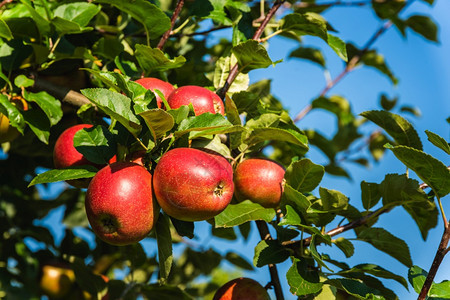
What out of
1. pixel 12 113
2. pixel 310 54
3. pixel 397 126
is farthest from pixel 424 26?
pixel 12 113

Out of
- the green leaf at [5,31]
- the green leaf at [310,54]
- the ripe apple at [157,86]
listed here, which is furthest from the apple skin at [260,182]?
the green leaf at [310,54]

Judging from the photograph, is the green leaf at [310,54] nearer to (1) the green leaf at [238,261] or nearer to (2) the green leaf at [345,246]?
(1) the green leaf at [238,261]

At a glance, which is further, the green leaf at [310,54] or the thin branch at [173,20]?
the green leaf at [310,54]

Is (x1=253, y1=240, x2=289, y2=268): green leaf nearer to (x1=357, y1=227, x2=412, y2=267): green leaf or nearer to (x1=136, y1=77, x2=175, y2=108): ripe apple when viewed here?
(x1=357, y1=227, x2=412, y2=267): green leaf

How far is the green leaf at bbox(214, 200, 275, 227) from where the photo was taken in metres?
1.51

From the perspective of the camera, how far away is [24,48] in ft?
5.83

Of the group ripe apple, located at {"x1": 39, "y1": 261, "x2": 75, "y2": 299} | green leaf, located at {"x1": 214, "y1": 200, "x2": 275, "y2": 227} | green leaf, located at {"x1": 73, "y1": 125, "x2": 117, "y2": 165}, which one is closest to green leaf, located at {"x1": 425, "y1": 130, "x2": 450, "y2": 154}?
green leaf, located at {"x1": 214, "y1": 200, "x2": 275, "y2": 227}

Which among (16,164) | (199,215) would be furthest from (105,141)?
(16,164)

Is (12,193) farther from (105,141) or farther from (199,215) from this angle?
(199,215)

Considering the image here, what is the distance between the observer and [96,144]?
146 centimetres

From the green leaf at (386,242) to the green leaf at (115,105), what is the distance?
32.0 inches

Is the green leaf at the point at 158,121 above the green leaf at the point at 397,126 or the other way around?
the other way around

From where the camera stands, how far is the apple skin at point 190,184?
4.33 ft

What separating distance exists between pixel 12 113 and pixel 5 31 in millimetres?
269
